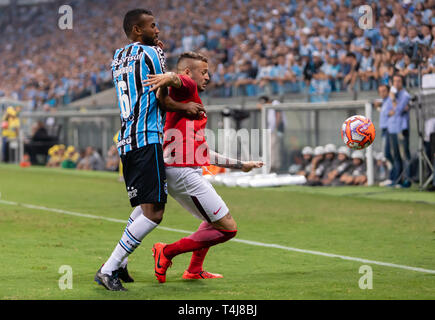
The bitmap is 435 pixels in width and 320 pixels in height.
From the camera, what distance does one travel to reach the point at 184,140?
19.1 feet

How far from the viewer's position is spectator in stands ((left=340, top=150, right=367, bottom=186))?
53.7 ft

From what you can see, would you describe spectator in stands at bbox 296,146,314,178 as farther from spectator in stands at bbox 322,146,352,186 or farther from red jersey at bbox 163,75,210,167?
red jersey at bbox 163,75,210,167

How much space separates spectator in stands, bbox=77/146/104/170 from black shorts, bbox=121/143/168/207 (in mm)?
17993

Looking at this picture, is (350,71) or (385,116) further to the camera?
(350,71)

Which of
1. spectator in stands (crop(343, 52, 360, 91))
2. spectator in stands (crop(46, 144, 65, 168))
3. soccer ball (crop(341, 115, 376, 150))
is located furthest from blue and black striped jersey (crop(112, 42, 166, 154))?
spectator in stands (crop(46, 144, 65, 168))

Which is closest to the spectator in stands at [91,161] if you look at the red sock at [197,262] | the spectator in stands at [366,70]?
the spectator in stands at [366,70]

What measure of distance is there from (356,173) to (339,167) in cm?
42

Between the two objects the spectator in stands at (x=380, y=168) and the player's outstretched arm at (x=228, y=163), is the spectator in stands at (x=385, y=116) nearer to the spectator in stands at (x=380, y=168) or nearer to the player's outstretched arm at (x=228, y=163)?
the spectator in stands at (x=380, y=168)

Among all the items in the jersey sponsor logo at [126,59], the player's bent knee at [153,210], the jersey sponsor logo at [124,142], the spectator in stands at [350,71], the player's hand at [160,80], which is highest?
the spectator in stands at [350,71]

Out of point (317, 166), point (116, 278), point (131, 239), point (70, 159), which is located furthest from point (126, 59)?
point (70, 159)

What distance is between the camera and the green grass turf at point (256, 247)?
564 centimetres

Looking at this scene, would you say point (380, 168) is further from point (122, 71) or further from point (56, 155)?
point (56, 155)

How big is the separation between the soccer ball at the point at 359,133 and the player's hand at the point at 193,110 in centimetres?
303
